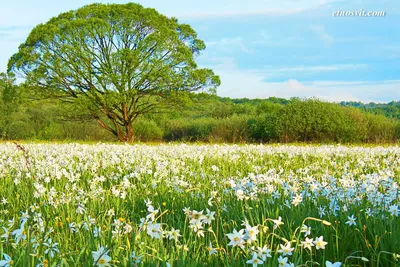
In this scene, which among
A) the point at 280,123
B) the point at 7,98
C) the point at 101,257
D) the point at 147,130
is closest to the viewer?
the point at 101,257

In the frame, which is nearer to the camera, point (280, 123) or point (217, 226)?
point (217, 226)

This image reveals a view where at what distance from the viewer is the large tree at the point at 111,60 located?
32.2 m

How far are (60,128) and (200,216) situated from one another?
4355cm

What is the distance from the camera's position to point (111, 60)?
3231 centimetres

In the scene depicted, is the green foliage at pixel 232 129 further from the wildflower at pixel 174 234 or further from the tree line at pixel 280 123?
the wildflower at pixel 174 234

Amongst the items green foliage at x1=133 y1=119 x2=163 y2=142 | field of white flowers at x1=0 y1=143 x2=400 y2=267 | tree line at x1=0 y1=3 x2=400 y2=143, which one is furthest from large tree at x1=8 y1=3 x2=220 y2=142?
field of white flowers at x1=0 y1=143 x2=400 y2=267

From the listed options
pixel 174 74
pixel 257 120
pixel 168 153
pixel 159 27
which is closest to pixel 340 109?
pixel 257 120

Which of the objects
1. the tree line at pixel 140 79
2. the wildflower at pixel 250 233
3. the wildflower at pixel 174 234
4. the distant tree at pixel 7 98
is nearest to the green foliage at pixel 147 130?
the tree line at pixel 140 79

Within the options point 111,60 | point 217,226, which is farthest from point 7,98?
point 217,226

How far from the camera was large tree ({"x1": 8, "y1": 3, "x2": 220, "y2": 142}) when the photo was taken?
32.2 m

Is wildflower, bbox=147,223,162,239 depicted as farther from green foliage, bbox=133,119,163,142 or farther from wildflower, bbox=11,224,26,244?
green foliage, bbox=133,119,163,142

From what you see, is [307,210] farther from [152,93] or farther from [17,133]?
[17,133]

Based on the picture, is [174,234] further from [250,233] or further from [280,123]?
[280,123]

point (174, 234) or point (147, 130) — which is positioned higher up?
point (147, 130)
